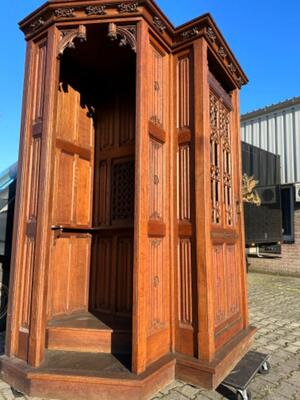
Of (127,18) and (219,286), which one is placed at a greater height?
(127,18)

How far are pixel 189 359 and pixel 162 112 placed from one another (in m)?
2.44

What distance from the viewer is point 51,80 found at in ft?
10.0

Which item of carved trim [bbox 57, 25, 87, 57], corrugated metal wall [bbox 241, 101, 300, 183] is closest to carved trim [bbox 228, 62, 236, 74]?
carved trim [bbox 57, 25, 87, 57]

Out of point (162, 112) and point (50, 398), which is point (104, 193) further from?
point (50, 398)

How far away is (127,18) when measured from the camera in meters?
2.94

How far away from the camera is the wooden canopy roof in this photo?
2.94 m

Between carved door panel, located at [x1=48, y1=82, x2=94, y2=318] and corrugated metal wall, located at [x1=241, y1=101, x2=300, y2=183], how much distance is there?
8.68 m

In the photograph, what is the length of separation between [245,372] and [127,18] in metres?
3.43

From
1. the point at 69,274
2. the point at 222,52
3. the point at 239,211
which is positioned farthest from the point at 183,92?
the point at 69,274

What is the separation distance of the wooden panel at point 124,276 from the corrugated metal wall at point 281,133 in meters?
8.72

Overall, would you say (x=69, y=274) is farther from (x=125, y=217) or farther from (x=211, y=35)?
(x=211, y=35)

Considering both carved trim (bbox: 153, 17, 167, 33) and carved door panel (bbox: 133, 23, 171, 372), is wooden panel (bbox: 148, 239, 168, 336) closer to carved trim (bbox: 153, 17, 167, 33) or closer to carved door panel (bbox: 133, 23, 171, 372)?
carved door panel (bbox: 133, 23, 171, 372)

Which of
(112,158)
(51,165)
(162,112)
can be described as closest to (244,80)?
(162,112)

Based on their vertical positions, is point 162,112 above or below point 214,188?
above
